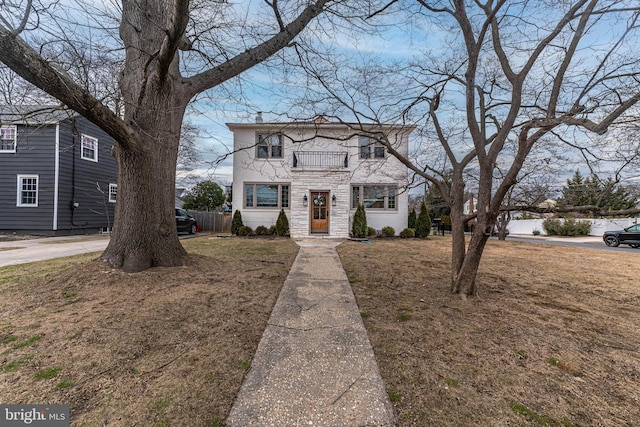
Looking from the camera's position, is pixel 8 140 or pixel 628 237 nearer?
pixel 8 140

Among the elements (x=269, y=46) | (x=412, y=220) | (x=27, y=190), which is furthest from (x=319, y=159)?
(x=27, y=190)

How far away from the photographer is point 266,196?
48.9ft

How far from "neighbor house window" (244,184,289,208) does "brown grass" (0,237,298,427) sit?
997 cm

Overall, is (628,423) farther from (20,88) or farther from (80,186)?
(80,186)

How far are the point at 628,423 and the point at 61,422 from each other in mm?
3628

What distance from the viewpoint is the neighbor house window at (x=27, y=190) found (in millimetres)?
13422

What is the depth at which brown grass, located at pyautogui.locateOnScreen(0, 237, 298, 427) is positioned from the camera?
1.86 metres

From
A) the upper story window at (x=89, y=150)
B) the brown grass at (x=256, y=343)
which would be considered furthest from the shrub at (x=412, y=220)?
the upper story window at (x=89, y=150)

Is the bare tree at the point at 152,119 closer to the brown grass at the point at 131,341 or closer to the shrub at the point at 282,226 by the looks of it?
the brown grass at the point at 131,341

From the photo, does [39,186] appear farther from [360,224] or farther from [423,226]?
[423,226]

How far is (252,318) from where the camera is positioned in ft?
10.9

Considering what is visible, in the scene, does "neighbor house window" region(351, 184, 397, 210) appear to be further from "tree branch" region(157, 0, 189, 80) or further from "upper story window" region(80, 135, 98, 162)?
"upper story window" region(80, 135, 98, 162)

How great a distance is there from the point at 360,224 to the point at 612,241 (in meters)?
13.7

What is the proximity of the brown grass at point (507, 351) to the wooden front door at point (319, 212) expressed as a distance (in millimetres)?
8794
